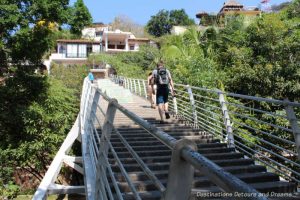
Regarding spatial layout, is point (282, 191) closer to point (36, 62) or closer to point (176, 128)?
point (176, 128)

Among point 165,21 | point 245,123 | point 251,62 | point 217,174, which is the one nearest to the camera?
point 217,174

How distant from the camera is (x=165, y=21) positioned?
83.6m

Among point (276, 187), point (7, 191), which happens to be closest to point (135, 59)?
point (7, 191)

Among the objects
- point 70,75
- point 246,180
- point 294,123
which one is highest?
point 70,75

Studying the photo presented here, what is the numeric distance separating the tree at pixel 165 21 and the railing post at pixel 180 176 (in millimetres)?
82481

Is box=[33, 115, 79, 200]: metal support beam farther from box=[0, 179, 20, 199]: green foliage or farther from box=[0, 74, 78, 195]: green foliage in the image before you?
box=[0, 74, 78, 195]: green foliage

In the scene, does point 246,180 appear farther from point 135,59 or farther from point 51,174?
point 135,59

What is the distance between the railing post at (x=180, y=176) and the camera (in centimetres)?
137

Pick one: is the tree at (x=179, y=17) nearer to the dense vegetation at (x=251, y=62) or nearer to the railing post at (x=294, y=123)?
the dense vegetation at (x=251, y=62)

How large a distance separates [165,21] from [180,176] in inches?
3314

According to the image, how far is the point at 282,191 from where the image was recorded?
531 cm

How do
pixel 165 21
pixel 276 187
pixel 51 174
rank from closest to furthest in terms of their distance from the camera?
1. pixel 276 187
2. pixel 51 174
3. pixel 165 21

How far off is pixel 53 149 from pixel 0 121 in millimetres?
2650


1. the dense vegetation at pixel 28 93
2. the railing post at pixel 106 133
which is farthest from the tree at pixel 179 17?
the railing post at pixel 106 133
